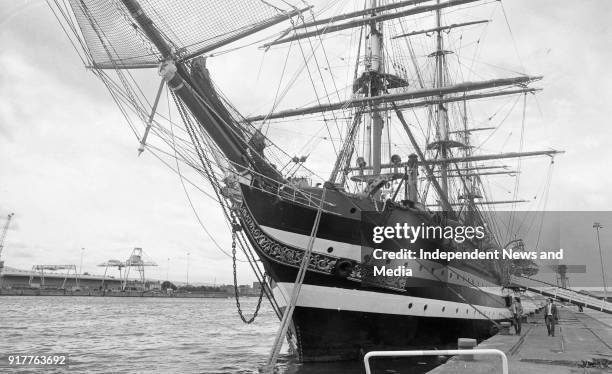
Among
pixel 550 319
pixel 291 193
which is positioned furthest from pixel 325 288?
pixel 550 319

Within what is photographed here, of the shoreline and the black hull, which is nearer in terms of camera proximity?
the black hull

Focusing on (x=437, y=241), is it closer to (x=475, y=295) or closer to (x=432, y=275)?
(x=432, y=275)

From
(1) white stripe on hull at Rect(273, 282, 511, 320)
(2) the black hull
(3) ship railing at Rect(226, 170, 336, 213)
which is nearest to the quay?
(1) white stripe on hull at Rect(273, 282, 511, 320)

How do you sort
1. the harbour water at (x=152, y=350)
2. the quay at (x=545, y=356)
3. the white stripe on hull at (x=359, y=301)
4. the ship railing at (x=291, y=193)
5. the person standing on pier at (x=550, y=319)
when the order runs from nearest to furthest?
the quay at (x=545, y=356) → the white stripe on hull at (x=359, y=301) → the ship railing at (x=291, y=193) → the harbour water at (x=152, y=350) → the person standing on pier at (x=550, y=319)

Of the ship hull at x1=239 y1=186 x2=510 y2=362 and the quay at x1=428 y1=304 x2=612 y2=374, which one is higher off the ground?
the ship hull at x1=239 y1=186 x2=510 y2=362

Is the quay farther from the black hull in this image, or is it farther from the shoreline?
the shoreline

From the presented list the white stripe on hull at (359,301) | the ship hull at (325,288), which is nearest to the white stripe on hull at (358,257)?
the ship hull at (325,288)

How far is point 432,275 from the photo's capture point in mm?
17125

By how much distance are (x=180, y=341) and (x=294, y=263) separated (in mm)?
15452

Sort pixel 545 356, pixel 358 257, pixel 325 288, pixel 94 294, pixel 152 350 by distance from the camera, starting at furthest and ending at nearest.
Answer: pixel 94 294 → pixel 152 350 → pixel 358 257 → pixel 325 288 → pixel 545 356

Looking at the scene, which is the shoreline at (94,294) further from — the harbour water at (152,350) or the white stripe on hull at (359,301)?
the white stripe on hull at (359,301)

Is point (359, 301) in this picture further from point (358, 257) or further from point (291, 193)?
point (291, 193)

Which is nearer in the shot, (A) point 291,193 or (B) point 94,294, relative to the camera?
(A) point 291,193

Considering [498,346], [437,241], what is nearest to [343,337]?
[498,346]
